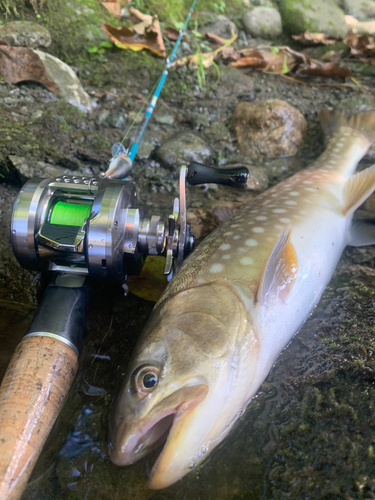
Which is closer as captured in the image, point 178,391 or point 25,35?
point 178,391

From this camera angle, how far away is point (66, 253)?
1.84 metres

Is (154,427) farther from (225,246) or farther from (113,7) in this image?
(113,7)

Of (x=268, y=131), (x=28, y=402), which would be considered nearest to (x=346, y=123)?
(x=268, y=131)

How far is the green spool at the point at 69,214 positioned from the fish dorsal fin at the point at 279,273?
41.8 inches

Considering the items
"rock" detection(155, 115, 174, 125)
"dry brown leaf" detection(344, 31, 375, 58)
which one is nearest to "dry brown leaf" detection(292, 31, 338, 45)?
"dry brown leaf" detection(344, 31, 375, 58)

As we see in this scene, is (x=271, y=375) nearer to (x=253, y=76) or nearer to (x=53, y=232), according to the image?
(x=53, y=232)

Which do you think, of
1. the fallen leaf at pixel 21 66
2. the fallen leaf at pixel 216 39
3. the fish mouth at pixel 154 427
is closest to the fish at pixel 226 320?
the fish mouth at pixel 154 427

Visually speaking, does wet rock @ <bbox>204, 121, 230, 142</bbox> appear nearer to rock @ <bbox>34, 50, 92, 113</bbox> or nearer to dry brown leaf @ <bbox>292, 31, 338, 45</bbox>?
rock @ <bbox>34, 50, 92, 113</bbox>

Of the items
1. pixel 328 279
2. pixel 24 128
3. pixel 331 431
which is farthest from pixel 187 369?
pixel 24 128

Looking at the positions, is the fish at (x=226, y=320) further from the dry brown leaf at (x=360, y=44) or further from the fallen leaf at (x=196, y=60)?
the dry brown leaf at (x=360, y=44)

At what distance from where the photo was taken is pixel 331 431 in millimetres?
1608

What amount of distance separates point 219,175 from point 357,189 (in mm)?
1479

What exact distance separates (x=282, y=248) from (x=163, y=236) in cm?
73

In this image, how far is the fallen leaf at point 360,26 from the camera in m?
6.35
